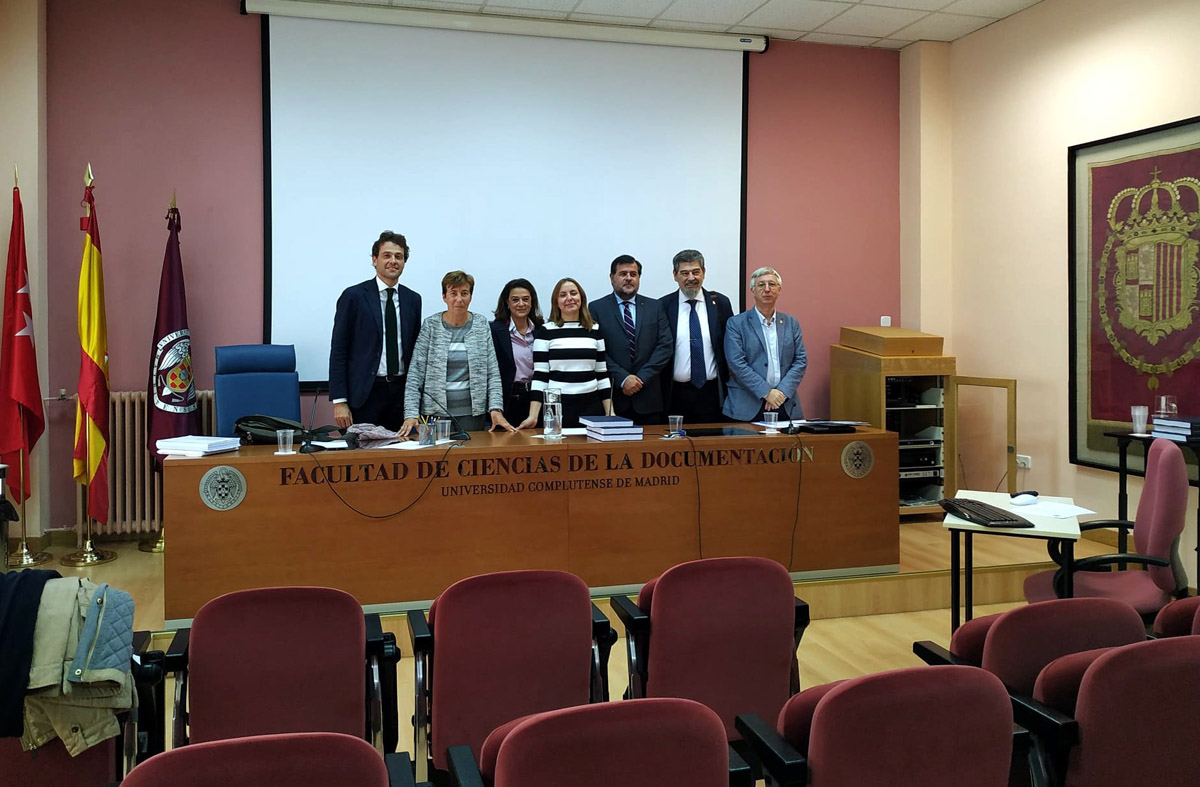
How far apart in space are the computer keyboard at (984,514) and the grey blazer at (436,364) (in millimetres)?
2311

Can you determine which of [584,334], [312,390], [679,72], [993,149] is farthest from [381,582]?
[993,149]

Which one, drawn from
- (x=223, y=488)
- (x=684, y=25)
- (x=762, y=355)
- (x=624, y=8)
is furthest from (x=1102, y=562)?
(x=684, y=25)

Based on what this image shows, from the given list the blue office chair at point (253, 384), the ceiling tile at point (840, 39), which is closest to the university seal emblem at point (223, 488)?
the blue office chair at point (253, 384)

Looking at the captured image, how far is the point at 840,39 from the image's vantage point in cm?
665

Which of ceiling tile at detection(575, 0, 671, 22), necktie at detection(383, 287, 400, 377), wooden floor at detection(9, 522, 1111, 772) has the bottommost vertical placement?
wooden floor at detection(9, 522, 1111, 772)

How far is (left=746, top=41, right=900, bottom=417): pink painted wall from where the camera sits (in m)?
6.68

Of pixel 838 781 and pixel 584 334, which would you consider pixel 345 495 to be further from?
pixel 838 781

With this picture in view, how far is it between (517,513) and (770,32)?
13.9 ft

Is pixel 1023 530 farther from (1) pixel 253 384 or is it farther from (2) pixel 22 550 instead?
(2) pixel 22 550

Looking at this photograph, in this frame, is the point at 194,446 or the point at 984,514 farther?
the point at 194,446

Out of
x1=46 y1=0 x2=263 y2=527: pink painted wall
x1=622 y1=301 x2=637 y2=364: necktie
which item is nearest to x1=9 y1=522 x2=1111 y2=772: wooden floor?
x1=46 y1=0 x2=263 y2=527: pink painted wall

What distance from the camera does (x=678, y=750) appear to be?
56.2 inches

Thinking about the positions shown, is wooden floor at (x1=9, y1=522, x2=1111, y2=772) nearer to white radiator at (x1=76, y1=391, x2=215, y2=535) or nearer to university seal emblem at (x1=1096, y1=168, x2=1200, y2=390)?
white radiator at (x1=76, y1=391, x2=215, y2=535)

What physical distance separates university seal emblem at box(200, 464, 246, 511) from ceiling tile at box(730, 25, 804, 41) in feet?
15.0
